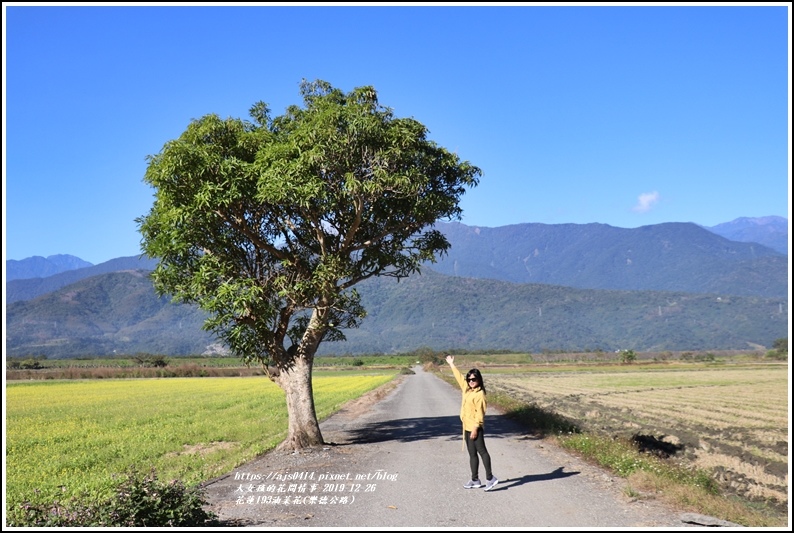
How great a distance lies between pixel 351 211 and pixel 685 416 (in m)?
21.9

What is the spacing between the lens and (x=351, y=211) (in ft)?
58.1

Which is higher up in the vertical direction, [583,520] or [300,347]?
[300,347]

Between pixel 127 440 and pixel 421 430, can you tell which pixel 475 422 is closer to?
pixel 421 430

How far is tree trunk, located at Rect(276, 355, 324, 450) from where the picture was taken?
57.6ft

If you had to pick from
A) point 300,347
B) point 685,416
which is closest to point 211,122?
point 300,347

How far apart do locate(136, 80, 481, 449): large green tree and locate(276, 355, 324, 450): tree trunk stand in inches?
1.1

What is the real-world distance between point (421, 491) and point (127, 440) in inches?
603

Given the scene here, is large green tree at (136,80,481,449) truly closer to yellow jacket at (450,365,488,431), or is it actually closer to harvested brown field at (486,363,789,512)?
yellow jacket at (450,365,488,431)

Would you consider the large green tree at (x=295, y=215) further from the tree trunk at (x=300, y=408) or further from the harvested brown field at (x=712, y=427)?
the harvested brown field at (x=712, y=427)

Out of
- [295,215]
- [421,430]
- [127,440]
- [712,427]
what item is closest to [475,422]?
[295,215]

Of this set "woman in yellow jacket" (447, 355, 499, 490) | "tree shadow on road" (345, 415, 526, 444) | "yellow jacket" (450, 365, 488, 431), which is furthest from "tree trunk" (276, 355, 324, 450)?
"yellow jacket" (450, 365, 488, 431)

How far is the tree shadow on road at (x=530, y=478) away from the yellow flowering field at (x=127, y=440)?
19.2 ft

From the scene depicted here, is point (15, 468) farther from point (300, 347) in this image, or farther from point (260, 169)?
point (260, 169)

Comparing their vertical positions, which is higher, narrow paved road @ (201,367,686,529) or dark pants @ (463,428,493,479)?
dark pants @ (463,428,493,479)
